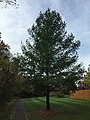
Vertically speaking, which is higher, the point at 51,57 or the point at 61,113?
the point at 51,57

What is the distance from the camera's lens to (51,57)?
3584 centimetres

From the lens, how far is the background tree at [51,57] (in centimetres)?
3553

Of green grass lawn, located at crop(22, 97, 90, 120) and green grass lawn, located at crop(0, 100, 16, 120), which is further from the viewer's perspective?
green grass lawn, located at crop(0, 100, 16, 120)

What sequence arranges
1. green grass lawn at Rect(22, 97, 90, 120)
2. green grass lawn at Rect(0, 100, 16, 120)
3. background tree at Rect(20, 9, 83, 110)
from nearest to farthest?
green grass lawn at Rect(22, 97, 90, 120)
green grass lawn at Rect(0, 100, 16, 120)
background tree at Rect(20, 9, 83, 110)

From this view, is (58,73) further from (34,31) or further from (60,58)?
(34,31)

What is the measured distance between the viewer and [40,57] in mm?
35969

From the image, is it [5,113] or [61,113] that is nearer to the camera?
[61,113]

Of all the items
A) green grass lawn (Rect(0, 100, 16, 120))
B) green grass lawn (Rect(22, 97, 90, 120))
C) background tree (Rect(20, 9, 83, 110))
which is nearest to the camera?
green grass lawn (Rect(22, 97, 90, 120))

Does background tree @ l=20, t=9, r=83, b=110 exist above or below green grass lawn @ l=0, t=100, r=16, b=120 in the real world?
above

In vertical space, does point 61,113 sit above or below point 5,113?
below

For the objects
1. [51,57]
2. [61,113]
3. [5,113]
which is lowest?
[61,113]

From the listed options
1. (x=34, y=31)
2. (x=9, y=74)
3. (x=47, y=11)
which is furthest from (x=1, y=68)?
(x=47, y=11)

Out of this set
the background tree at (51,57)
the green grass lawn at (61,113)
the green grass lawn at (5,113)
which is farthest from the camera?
the background tree at (51,57)

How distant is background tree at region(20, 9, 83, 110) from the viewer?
117ft
